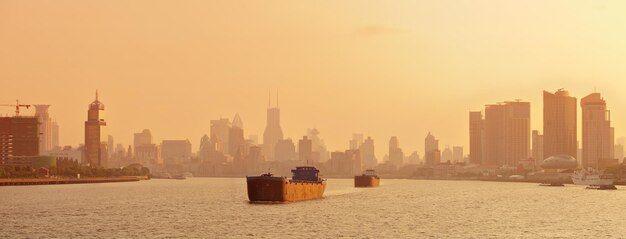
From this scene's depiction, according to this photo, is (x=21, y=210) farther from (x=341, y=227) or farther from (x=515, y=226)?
(x=515, y=226)

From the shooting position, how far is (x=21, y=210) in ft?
465

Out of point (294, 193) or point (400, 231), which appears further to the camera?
point (294, 193)

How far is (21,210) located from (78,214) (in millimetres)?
14403

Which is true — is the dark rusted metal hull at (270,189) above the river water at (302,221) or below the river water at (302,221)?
above

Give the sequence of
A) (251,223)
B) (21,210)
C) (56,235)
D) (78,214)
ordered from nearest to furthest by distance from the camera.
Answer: (56,235) < (251,223) < (78,214) < (21,210)

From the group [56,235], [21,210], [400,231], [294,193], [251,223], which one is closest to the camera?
[56,235]

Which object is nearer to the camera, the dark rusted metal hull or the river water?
the river water

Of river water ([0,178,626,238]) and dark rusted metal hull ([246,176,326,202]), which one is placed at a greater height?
dark rusted metal hull ([246,176,326,202])

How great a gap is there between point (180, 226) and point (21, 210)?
134 ft

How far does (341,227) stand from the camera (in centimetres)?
11338

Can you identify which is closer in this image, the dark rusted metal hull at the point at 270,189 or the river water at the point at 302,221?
the river water at the point at 302,221

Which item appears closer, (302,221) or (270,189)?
(302,221)

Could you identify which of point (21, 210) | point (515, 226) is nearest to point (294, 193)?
point (21, 210)

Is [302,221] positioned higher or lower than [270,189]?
lower
